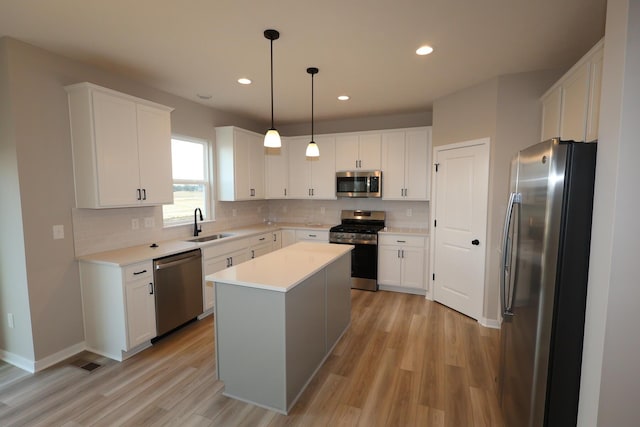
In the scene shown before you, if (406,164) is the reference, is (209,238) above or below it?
below

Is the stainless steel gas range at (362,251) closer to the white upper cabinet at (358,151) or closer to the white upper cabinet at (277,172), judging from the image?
the white upper cabinet at (358,151)

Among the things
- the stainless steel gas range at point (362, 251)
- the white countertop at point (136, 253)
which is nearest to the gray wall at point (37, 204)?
the white countertop at point (136, 253)

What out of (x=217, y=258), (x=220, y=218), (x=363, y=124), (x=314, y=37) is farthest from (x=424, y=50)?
(x=220, y=218)

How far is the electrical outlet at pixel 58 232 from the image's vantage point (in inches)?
107

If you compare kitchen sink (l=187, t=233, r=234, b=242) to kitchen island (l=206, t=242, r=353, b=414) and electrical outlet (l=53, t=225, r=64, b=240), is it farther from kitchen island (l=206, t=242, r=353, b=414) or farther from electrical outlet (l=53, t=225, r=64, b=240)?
kitchen island (l=206, t=242, r=353, b=414)

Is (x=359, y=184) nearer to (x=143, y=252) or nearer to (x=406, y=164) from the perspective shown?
(x=406, y=164)

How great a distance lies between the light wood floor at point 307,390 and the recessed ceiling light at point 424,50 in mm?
2769

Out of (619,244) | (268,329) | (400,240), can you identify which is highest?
(619,244)

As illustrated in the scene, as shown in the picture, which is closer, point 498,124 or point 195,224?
point 498,124

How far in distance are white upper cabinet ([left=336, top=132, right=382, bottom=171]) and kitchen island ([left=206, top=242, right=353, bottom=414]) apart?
274cm

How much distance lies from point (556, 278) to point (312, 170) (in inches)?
165

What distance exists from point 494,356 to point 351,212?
305 centimetres

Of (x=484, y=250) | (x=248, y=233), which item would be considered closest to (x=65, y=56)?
(x=248, y=233)

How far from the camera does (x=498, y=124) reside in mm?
3299
